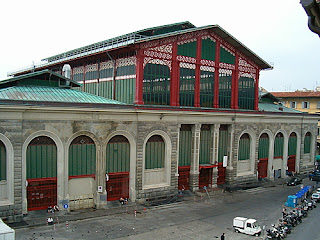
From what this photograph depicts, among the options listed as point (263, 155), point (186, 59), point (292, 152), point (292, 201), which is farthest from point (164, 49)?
point (292, 152)

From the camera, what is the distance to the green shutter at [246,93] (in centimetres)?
5145

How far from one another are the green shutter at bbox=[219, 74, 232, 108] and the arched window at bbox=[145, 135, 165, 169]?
41.5ft

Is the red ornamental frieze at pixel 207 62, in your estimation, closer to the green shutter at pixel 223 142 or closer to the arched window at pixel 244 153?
the green shutter at pixel 223 142

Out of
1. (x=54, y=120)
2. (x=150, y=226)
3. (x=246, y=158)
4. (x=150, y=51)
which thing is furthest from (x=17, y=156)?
(x=246, y=158)

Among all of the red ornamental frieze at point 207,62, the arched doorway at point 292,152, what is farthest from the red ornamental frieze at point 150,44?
the arched doorway at point 292,152

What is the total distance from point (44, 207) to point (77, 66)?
25692mm

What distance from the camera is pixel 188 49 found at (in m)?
44.0

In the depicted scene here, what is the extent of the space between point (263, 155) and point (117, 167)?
2788 centimetres

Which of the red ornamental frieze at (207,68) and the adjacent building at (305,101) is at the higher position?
the red ornamental frieze at (207,68)

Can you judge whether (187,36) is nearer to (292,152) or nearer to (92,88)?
(92,88)

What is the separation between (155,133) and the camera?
4003 centimetres

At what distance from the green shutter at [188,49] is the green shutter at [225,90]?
20.4 ft

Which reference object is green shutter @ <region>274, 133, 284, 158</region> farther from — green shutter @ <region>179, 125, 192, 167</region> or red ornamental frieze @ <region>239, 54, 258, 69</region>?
green shutter @ <region>179, 125, 192, 167</region>

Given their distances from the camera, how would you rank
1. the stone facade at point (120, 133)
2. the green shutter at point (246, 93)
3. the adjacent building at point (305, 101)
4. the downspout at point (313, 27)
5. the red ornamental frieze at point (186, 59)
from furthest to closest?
the adjacent building at point (305, 101) < the green shutter at point (246, 93) < the red ornamental frieze at point (186, 59) < the stone facade at point (120, 133) < the downspout at point (313, 27)
